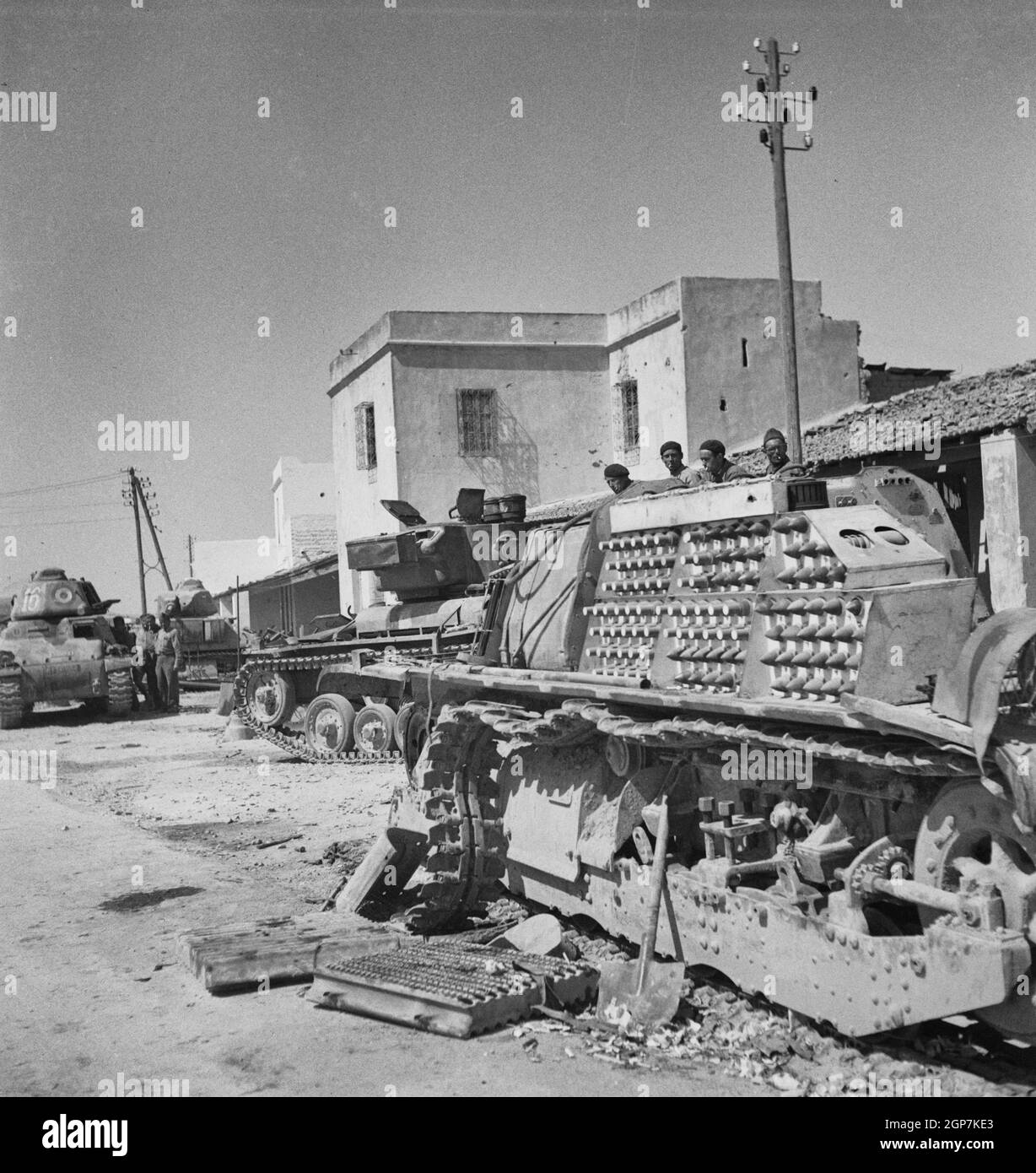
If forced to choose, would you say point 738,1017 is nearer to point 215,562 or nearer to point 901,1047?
point 901,1047

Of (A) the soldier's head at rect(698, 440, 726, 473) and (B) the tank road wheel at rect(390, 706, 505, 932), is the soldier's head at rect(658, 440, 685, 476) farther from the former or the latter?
(B) the tank road wheel at rect(390, 706, 505, 932)

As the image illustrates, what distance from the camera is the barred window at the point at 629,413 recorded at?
26.1 meters

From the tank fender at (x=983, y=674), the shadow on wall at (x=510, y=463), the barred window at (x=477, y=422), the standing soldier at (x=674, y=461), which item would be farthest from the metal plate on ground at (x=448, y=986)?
the barred window at (x=477, y=422)

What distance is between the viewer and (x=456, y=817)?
756 centimetres

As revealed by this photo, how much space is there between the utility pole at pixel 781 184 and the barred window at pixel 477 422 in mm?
10730

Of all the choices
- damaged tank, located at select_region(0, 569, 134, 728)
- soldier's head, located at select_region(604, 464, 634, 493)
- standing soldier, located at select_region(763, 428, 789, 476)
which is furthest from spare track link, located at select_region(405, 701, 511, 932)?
damaged tank, located at select_region(0, 569, 134, 728)

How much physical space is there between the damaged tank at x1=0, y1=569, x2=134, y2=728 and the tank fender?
20.1 metres

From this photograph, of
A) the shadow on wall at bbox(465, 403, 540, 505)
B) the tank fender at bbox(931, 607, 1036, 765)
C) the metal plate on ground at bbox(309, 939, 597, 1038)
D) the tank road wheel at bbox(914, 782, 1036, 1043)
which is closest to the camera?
the tank fender at bbox(931, 607, 1036, 765)

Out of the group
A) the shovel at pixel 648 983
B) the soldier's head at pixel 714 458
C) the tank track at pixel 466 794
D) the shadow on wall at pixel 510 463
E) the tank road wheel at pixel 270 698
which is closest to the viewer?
the shovel at pixel 648 983

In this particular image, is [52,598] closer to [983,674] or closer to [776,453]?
[776,453]

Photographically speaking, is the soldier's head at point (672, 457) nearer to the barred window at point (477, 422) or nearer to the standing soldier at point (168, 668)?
the standing soldier at point (168, 668)

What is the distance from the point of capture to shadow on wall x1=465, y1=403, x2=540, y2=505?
26.5 m

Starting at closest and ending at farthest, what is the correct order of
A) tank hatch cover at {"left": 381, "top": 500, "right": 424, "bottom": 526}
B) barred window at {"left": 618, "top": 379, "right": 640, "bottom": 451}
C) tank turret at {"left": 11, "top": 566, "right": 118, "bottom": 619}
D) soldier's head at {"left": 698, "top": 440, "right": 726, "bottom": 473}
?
soldier's head at {"left": 698, "top": 440, "right": 726, "bottom": 473}
tank hatch cover at {"left": 381, "top": 500, "right": 424, "bottom": 526}
tank turret at {"left": 11, "top": 566, "right": 118, "bottom": 619}
barred window at {"left": 618, "top": 379, "right": 640, "bottom": 451}

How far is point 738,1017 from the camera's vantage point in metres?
5.54
